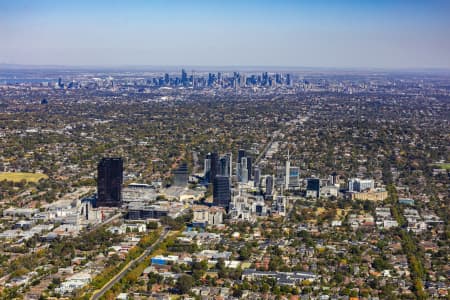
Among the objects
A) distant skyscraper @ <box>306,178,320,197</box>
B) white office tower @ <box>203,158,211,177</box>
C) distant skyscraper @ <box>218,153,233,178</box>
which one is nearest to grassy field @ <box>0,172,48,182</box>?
white office tower @ <box>203,158,211,177</box>

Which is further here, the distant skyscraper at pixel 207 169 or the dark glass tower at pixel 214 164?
the distant skyscraper at pixel 207 169

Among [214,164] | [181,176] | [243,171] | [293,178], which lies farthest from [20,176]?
[293,178]

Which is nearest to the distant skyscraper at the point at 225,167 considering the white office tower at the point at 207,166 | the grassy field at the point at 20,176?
the white office tower at the point at 207,166

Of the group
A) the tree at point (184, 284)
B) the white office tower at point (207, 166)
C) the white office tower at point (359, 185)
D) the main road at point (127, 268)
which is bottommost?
the main road at point (127, 268)

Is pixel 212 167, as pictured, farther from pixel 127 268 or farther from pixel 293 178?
pixel 127 268

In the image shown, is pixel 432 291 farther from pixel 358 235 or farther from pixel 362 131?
pixel 362 131

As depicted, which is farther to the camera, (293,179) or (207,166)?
(207,166)

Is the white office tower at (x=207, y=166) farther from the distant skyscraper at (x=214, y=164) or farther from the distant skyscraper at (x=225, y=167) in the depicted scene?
the distant skyscraper at (x=225, y=167)

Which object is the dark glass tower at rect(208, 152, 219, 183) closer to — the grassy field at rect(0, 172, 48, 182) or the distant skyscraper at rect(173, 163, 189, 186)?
the distant skyscraper at rect(173, 163, 189, 186)
